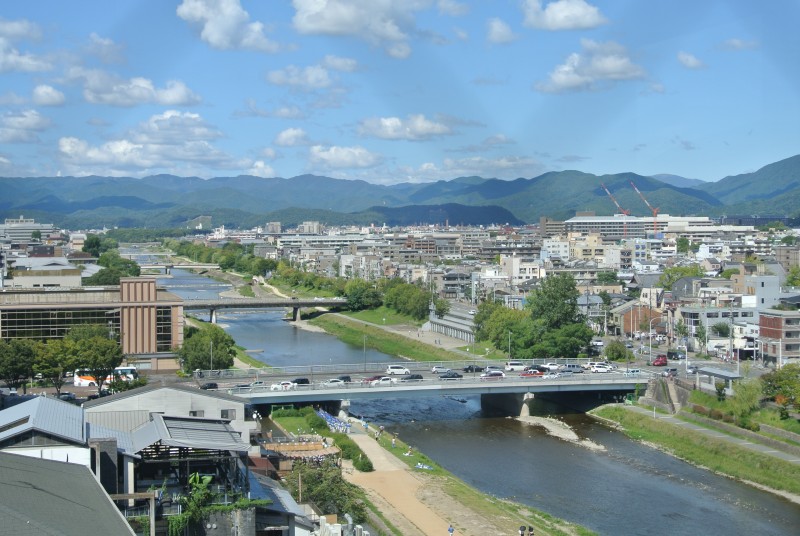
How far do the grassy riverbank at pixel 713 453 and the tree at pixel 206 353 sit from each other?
8.94 meters

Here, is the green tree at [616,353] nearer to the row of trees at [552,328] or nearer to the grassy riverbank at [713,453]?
the row of trees at [552,328]

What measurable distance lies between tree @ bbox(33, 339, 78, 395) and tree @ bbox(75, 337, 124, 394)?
A: 5.0 inches

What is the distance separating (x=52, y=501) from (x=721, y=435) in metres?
14.2

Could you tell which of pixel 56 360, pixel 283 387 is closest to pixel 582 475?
pixel 283 387

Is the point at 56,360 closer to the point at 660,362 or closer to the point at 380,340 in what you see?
the point at 660,362

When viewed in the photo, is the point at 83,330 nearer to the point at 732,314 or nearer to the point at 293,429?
the point at 293,429

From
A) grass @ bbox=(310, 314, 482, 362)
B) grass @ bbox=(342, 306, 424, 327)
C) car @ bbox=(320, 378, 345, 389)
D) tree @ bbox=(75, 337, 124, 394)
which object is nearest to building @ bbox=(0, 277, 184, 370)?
tree @ bbox=(75, 337, 124, 394)

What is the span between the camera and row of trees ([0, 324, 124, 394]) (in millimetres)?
21500

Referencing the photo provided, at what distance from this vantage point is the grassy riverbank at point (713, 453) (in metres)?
16.6

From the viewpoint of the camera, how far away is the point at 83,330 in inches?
1009

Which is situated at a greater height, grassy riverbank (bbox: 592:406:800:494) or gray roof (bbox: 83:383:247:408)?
gray roof (bbox: 83:383:247:408)

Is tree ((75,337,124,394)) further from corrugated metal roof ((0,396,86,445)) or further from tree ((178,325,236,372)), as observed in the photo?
corrugated metal roof ((0,396,86,445))

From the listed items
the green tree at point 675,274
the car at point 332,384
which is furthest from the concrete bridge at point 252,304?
the car at point 332,384

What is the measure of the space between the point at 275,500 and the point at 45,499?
3.69 m
